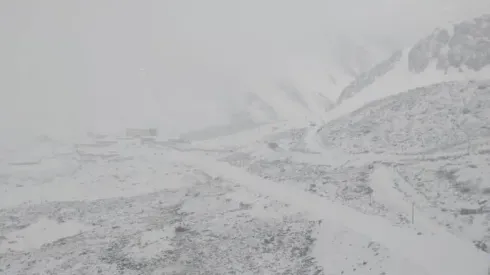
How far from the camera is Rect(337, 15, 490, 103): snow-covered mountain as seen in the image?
9019 cm

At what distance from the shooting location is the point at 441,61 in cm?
9706

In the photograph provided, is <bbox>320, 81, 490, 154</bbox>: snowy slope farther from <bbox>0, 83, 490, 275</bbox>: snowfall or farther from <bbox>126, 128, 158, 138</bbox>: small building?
<bbox>126, 128, 158, 138</bbox>: small building

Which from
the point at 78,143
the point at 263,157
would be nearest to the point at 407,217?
the point at 263,157

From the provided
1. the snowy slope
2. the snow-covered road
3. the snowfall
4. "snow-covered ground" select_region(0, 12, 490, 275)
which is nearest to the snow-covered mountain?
"snow-covered ground" select_region(0, 12, 490, 275)

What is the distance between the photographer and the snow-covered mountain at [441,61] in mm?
90188

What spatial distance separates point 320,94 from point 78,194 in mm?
140880

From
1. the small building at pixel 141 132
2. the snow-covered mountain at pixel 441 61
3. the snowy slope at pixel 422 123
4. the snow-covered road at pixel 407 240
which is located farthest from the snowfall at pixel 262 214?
the small building at pixel 141 132

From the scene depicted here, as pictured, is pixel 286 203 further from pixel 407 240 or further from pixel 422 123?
pixel 422 123

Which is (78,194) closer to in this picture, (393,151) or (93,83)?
(393,151)

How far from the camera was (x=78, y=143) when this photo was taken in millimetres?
116188

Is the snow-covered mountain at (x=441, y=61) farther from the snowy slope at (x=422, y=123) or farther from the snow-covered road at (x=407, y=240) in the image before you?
the snow-covered road at (x=407, y=240)

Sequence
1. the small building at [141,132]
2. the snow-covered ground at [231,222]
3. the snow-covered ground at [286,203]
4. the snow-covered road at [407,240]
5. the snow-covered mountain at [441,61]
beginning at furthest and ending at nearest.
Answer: the small building at [141,132]
the snow-covered mountain at [441,61]
the snow-covered ground at [286,203]
the snow-covered ground at [231,222]
the snow-covered road at [407,240]

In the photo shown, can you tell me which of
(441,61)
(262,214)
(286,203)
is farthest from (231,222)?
(441,61)

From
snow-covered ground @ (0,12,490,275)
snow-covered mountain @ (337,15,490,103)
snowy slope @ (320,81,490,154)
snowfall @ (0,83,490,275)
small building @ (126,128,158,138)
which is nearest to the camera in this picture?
snowfall @ (0,83,490,275)
